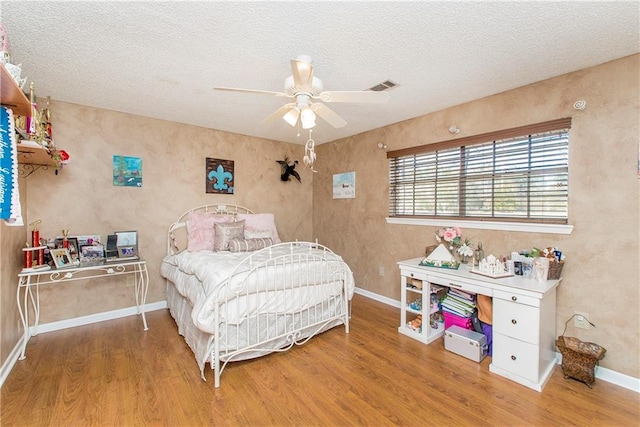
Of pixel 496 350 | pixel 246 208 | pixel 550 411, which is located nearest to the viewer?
pixel 550 411

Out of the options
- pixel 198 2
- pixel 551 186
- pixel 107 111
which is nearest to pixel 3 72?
pixel 198 2

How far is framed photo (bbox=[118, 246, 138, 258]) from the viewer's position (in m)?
3.28

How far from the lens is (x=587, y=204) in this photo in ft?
7.74

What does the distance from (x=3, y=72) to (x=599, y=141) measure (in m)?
3.77

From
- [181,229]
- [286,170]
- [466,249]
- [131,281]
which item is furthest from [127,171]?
[466,249]

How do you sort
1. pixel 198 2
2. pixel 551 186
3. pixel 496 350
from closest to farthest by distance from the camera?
pixel 198 2 → pixel 496 350 → pixel 551 186

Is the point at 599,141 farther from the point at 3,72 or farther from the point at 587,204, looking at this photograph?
the point at 3,72

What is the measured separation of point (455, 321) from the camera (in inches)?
112

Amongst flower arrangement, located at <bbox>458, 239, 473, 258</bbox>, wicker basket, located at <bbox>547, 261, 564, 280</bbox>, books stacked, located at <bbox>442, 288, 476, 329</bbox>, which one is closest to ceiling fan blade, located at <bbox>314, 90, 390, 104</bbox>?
flower arrangement, located at <bbox>458, 239, 473, 258</bbox>

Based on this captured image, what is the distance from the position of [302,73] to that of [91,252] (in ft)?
10.1

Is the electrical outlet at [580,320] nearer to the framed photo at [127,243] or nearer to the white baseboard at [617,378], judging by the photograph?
the white baseboard at [617,378]

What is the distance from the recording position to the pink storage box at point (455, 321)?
2.78 metres

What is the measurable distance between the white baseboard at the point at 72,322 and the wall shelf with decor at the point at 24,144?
163cm

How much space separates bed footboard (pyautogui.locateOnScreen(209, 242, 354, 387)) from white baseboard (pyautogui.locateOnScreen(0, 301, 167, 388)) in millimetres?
1714
